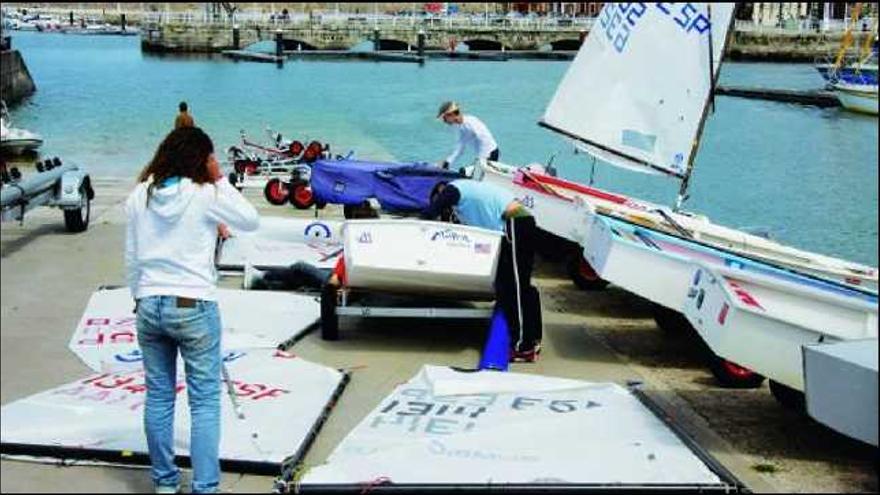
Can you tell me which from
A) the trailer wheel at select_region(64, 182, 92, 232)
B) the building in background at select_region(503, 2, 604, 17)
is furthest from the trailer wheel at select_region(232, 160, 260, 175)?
the building in background at select_region(503, 2, 604, 17)

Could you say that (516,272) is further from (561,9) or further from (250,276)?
(561,9)

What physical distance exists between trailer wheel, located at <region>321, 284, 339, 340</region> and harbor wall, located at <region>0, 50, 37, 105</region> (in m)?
45.1

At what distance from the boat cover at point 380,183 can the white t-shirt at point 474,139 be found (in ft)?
1.61

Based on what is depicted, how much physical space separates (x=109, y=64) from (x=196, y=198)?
97401mm

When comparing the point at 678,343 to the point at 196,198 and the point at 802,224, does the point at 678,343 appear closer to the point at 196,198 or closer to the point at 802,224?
the point at 196,198

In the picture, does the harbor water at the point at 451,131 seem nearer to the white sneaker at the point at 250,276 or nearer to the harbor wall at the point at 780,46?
the white sneaker at the point at 250,276

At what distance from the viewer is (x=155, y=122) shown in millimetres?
42156

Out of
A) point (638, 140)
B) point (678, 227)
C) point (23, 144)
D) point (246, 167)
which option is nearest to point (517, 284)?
point (678, 227)

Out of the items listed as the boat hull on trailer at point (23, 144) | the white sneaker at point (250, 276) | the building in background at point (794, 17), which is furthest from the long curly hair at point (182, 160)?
the building in background at point (794, 17)

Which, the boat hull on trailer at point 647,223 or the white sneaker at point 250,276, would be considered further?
the white sneaker at point 250,276

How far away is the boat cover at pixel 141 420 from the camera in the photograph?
6461 mm

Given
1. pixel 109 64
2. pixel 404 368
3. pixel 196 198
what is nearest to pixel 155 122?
pixel 404 368

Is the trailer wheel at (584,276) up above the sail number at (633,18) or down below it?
below

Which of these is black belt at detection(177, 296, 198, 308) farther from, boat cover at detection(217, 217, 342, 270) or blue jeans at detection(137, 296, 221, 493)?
boat cover at detection(217, 217, 342, 270)
